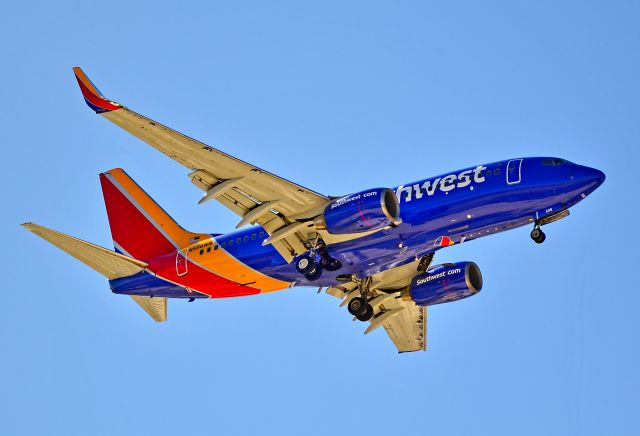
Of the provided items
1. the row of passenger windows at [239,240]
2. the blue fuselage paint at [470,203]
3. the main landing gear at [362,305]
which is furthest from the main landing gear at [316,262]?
the main landing gear at [362,305]

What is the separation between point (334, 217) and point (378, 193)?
2.21 m

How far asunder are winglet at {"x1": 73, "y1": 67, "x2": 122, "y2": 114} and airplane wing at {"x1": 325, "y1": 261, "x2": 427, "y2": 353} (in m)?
16.6

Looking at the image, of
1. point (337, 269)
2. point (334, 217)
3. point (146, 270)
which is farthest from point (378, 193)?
point (146, 270)

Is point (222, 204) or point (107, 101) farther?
point (222, 204)

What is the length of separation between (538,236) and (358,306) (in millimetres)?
10387

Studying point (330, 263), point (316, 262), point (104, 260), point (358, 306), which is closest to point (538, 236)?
point (330, 263)

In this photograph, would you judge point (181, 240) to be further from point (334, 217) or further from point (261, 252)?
point (334, 217)

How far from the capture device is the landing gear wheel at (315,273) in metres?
50.9

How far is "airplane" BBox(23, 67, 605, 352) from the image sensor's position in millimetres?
47500

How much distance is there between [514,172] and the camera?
48125 millimetres

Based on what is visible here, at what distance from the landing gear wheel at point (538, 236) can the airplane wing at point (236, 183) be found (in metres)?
8.77

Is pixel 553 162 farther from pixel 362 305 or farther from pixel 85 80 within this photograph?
pixel 85 80

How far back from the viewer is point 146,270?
181 ft

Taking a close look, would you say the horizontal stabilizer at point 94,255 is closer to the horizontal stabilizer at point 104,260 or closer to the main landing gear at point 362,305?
the horizontal stabilizer at point 104,260
